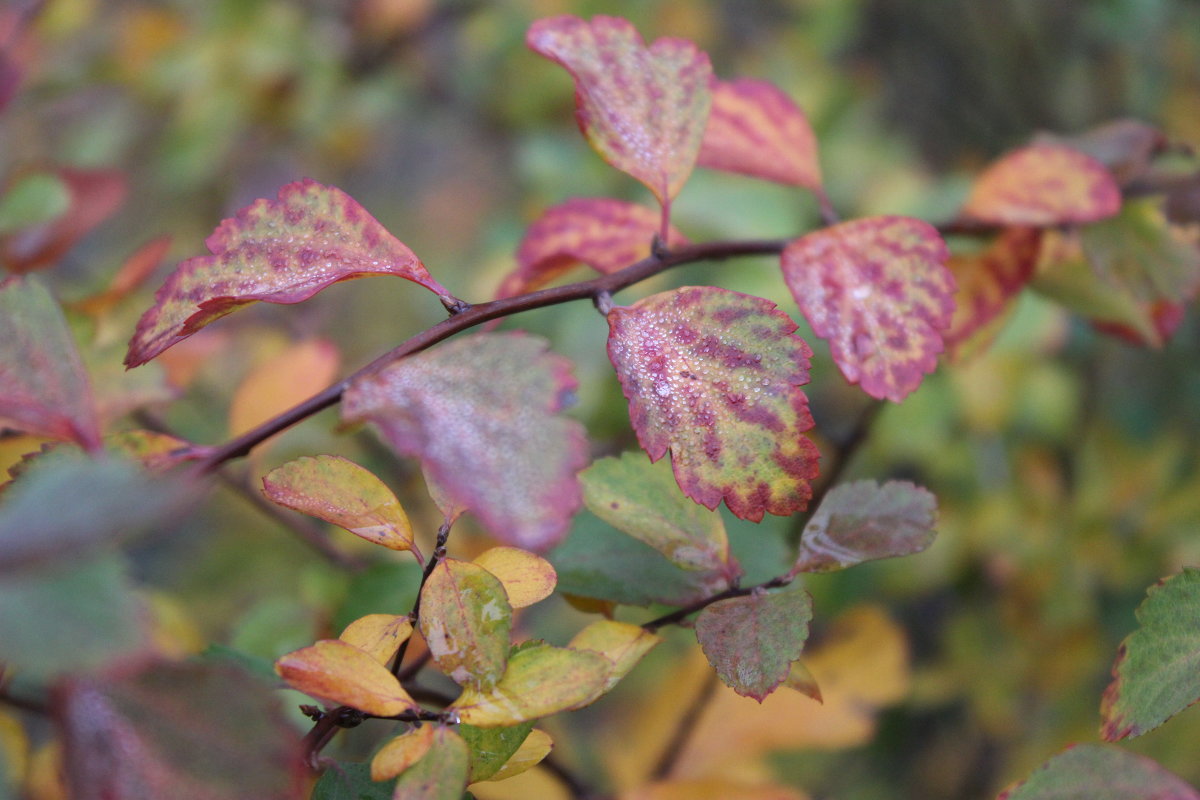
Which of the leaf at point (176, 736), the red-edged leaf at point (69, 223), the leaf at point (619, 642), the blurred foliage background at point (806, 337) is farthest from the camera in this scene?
the blurred foliage background at point (806, 337)

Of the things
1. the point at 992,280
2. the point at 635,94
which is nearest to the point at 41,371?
the point at 635,94

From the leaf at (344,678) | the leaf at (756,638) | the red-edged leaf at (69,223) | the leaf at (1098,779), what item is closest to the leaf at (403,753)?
the leaf at (344,678)

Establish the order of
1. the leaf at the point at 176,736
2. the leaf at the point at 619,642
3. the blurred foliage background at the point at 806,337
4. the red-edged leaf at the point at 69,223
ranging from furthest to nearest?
the blurred foliage background at the point at 806,337
the red-edged leaf at the point at 69,223
the leaf at the point at 619,642
the leaf at the point at 176,736

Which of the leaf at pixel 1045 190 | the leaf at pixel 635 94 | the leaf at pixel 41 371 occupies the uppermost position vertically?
the leaf at pixel 635 94

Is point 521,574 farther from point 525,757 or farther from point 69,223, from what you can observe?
point 69,223

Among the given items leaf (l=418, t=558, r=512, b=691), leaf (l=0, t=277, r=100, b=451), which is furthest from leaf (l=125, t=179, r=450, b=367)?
leaf (l=418, t=558, r=512, b=691)

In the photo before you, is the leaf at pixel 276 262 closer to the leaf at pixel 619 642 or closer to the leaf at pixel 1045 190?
the leaf at pixel 619 642
